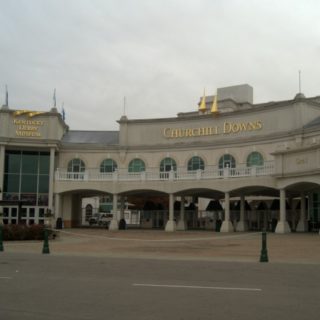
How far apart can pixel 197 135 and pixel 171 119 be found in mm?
2952

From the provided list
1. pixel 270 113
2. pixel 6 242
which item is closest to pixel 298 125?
pixel 270 113

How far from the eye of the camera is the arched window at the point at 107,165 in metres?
49.2

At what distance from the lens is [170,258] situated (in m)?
18.2

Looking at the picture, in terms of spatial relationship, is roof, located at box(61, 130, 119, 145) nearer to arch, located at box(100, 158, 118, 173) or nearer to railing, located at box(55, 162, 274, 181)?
arch, located at box(100, 158, 118, 173)

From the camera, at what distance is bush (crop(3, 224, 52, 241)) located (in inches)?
1089

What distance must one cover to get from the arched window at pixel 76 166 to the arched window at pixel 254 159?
1563 cm

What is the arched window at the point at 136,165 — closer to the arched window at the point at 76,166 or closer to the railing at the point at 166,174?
the railing at the point at 166,174

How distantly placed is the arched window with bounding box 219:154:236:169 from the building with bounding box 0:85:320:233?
3.6 inches

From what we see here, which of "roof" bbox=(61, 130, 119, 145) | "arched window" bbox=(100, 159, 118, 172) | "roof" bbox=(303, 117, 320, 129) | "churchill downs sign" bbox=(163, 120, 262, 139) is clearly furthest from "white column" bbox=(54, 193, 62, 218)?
"roof" bbox=(303, 117, 320, 129)

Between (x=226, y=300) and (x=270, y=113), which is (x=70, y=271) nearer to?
(x=226, y=300)

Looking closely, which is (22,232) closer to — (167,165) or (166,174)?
(166,174)

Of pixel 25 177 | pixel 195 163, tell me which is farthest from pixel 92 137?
pixel 195 163

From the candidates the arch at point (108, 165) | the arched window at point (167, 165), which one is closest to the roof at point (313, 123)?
the arched window at point (167, 165)

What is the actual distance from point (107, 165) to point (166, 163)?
5706 millimetres
